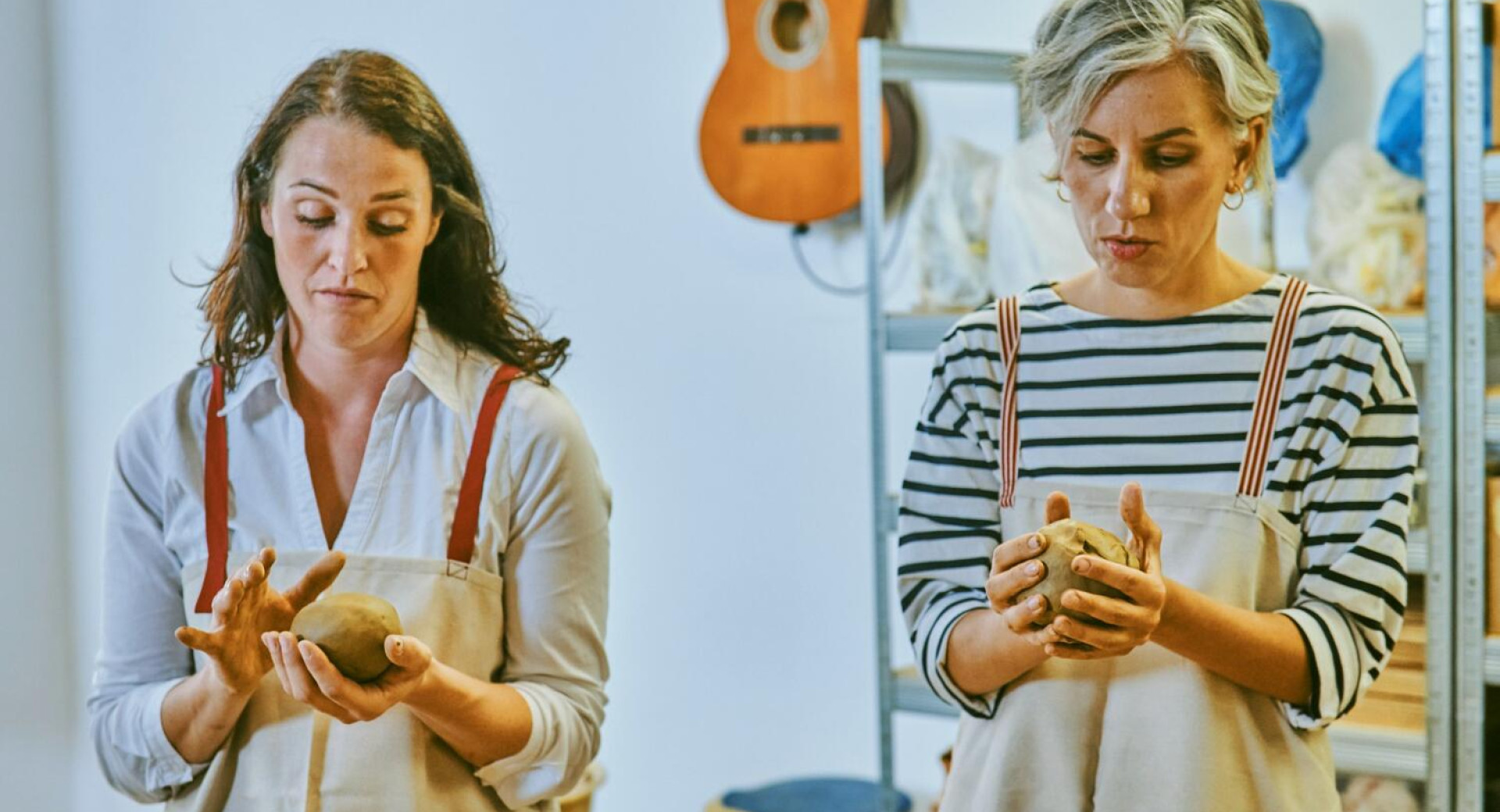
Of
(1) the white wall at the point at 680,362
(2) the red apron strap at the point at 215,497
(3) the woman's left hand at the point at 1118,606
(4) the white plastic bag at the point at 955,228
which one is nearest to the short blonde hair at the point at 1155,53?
(3) the woman's left hand at the point at 1118,606

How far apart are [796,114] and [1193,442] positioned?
6.87 feet

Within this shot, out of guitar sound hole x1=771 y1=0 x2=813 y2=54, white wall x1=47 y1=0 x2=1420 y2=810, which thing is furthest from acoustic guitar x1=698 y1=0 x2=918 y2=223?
white wall x1=47 y1=0 x2=1420 y2=810

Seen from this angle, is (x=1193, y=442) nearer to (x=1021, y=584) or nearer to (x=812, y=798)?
(x=1021, y=584)

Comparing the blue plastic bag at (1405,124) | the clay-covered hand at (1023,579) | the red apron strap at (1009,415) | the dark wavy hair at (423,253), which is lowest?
the clay-covered hand at (1023,579)

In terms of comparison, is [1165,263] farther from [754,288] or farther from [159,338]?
[159,338]

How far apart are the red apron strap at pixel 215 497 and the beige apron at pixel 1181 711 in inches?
27.5

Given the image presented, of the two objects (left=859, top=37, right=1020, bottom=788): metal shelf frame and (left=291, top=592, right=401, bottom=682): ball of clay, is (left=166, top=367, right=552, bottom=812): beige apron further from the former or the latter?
(left=859, top=37, right=1020, bottom=788): metal shelf frame

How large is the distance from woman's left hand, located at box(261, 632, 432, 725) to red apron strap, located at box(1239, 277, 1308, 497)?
2.19 ft

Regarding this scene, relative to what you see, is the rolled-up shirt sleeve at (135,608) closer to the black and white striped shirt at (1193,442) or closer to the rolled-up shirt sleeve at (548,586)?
the rolled-up shirt sleeve at (548,586)

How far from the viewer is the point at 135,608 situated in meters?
1.45

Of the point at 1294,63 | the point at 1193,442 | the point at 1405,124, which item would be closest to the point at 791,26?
the point at 1294,63

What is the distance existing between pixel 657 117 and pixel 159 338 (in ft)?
5.10

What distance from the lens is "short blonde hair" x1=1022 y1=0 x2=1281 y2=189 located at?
120 centimetres

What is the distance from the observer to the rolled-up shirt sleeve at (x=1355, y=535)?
121 centimetres
